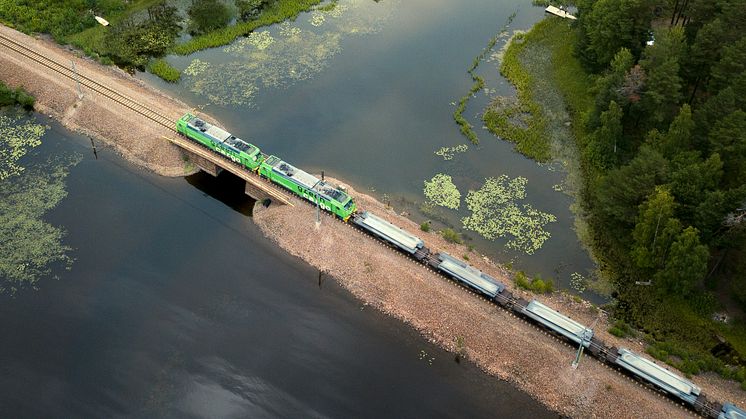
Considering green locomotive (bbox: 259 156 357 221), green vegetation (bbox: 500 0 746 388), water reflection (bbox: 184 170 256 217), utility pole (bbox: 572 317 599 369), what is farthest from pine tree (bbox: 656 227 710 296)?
water reflection (bbox: 184 170 256 217)

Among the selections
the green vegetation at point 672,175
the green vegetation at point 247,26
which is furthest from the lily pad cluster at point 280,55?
the green vegetation at point 672,175

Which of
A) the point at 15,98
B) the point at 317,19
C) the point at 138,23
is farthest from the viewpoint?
the point at 317,19

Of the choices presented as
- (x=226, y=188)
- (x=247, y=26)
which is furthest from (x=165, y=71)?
(x=226, y=188)

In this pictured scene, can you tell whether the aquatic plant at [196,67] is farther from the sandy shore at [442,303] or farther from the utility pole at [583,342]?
the utility pole at [583,342]

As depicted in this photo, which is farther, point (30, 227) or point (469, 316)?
point (30, 227)

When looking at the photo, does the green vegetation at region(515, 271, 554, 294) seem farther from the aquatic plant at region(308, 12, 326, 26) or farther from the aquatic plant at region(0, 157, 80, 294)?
the aquatic plant at region(308, 12, 326, 26)

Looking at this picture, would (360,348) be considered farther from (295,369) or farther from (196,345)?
(196,345)

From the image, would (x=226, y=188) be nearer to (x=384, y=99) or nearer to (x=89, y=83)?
(x=384, y=99)
